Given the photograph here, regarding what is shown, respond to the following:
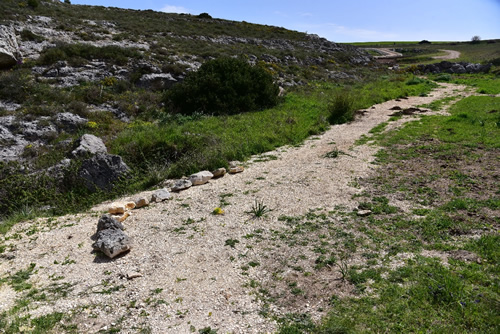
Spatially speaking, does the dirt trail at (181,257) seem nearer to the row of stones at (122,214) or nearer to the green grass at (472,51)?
the row of stones at (122,214)

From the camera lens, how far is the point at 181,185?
9.47m

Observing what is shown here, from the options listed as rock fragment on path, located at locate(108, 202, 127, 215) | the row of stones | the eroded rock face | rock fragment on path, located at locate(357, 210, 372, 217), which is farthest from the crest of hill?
rock fragment on path, located at locate(357, 210, 372, 217)

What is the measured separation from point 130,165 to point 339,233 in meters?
7.44

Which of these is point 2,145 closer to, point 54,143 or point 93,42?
point 54,143

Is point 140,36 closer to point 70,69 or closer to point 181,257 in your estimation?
point 70,69

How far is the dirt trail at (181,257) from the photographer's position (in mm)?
4645

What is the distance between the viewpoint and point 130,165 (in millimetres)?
10789

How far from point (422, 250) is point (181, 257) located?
4493 millimetres

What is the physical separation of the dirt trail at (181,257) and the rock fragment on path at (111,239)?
6.8 inches

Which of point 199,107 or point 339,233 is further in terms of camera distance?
point 199,107

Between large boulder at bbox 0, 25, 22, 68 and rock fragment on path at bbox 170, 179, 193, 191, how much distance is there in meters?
14.3

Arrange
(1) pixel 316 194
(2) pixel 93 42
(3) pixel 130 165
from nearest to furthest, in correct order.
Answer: (1) pixel 316 194, (3) pixel 130 165, (2) pixel 93 42

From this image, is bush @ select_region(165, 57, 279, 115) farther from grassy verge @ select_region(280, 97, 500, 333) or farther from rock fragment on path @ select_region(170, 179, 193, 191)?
grassy verge @ select_region(280, 97, 500, 333)

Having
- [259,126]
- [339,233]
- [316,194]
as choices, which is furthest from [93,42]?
[339,233]
